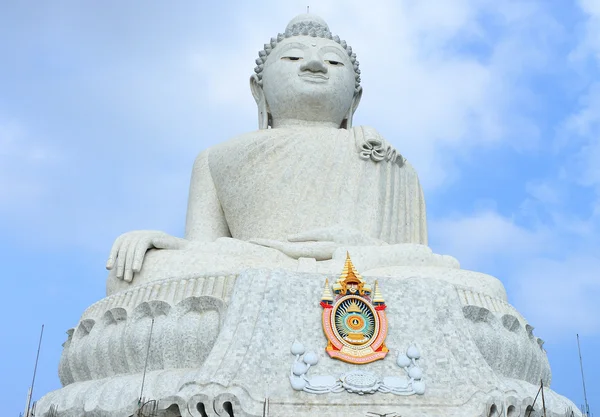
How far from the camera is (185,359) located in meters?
7.02

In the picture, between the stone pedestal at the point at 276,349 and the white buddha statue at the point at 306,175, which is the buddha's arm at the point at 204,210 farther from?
the stone pedestal at the point at 276,349

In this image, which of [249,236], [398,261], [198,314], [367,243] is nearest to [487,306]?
[398,261]

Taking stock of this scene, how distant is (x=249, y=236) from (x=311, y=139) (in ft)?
4.97

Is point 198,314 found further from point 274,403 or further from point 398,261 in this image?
point 398,261

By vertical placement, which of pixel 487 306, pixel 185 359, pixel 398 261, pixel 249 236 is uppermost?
pixel 249 236

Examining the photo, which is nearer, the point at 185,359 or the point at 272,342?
the point at 272,342

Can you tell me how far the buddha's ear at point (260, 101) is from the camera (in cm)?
1126

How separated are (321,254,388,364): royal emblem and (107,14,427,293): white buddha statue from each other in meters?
1.72

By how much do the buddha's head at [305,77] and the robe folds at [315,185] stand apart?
0.51 m

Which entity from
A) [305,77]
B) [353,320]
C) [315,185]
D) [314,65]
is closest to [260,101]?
[305,77]

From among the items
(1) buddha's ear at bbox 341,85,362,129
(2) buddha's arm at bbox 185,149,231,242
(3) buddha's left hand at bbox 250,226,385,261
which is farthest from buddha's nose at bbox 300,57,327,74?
(3) buddha's left hand at bbox 250,226,385,261

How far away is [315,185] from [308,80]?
1.73 metres

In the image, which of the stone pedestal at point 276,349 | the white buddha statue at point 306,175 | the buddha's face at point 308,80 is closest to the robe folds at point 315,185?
the white buddha statue at point 306,175

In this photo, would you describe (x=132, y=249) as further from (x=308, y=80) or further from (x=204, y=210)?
(x=308, y=80)
